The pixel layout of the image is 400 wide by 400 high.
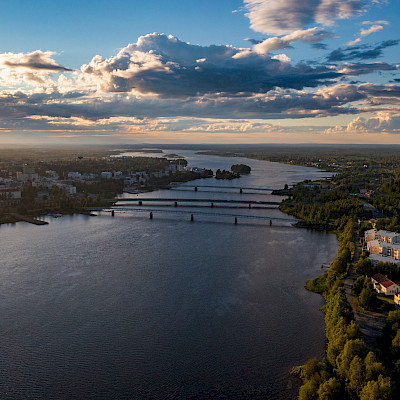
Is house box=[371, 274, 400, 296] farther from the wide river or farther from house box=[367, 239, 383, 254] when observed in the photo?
house box=[367, 239, 383, 254]

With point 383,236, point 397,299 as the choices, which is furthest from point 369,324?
point 383,236

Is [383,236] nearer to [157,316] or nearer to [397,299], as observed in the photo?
[397,299]

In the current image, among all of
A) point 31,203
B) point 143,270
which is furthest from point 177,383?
point 31,203

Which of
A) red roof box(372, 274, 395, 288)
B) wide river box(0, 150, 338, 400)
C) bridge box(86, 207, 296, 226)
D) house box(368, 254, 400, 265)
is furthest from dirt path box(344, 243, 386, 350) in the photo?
bridge box(86, 207, 296, 226)

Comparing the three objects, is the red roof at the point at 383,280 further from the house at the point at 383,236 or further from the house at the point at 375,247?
the house at the point at 383,236

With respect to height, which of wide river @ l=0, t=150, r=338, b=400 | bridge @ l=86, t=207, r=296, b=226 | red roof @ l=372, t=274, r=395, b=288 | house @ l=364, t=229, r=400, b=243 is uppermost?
house @ l=364, t=229, r=400, b=243
